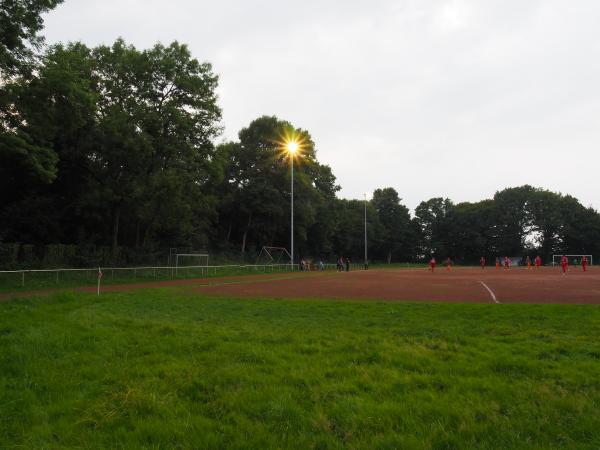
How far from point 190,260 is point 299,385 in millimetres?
32359

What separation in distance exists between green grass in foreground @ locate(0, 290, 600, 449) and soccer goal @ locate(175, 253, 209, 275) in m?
25.7

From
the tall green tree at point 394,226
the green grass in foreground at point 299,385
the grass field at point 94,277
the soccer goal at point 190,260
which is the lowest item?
the green grass in foreground at point 299,385

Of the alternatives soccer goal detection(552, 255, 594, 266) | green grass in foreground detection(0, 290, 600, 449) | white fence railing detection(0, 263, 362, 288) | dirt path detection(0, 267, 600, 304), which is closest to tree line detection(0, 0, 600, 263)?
white fence railing detection(0, 263, 362, 288)

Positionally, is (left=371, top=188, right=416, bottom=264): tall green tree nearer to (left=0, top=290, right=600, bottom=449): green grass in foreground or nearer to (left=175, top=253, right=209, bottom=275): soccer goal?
(left=175, top=253, right=209, bottom=275): soccer goal

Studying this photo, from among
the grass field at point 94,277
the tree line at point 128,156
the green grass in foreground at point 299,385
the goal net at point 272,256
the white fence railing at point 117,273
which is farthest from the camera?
the goal net at point 272,256

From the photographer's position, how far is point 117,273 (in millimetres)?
27781

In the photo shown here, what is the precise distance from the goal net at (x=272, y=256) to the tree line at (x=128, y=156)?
3156 mm

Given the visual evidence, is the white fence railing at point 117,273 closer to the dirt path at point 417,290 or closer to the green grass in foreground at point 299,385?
the dirt path at point 417,290

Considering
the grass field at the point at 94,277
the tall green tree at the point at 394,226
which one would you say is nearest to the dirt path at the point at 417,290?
the grass field at the point at 94,277

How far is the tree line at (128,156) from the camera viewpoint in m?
23.4

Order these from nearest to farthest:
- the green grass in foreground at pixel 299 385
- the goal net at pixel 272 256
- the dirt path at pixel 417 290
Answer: the green grass in foreground at pixel 299 385 → the dirt path at pixel 417 290 → the goal net at pixel 272 256

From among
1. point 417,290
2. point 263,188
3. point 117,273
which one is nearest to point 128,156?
point 117,273

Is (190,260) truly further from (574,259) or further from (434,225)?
(434,225)

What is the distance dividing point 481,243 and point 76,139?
3098 inches
